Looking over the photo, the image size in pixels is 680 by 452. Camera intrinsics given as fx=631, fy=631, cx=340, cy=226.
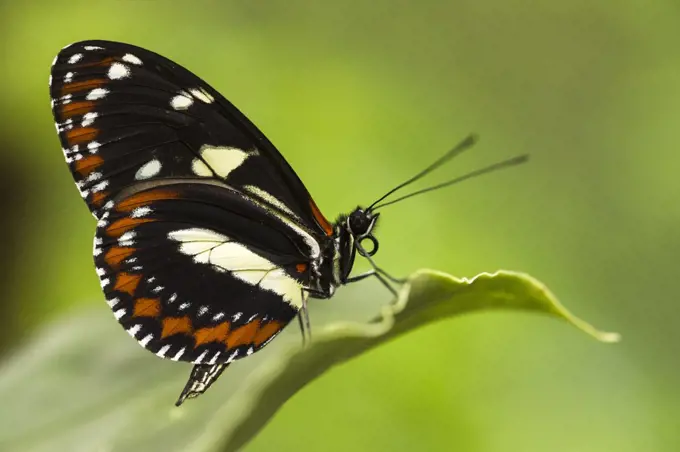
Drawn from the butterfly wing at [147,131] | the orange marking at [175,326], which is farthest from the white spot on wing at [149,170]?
the orange marking at [175,326]

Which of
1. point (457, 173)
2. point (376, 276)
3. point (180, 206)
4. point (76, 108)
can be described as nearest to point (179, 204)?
point (180, 206)

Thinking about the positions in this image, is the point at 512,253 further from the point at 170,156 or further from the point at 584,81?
the point at 170,156

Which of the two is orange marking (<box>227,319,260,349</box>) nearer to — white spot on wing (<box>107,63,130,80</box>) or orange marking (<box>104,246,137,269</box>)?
orange marking (<box>104,246,137,269</box>)

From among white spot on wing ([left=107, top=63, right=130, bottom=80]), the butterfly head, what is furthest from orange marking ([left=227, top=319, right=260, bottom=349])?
white spot on wing ([left=107, top=63, right=130, bottom=80])

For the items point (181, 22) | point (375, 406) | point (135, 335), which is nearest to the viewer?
point (135, 335)

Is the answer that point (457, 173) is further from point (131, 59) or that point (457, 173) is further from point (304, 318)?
point (131, 59)

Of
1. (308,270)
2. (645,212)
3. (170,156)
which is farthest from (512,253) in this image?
(170,156)
